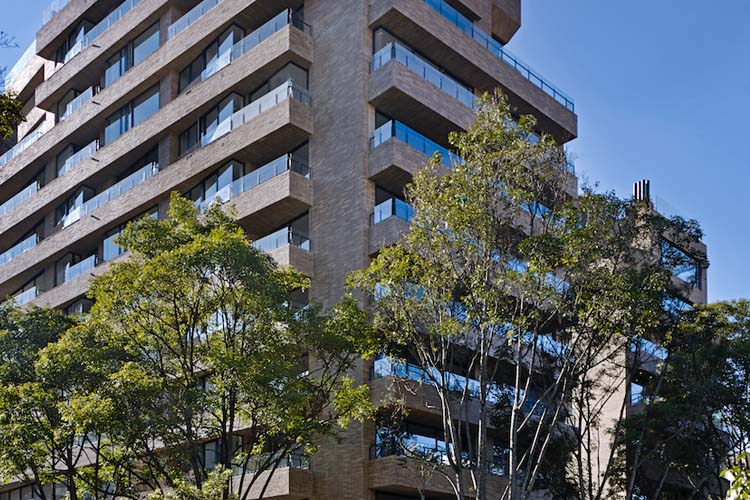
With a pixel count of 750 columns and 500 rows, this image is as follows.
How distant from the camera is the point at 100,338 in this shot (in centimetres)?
2516

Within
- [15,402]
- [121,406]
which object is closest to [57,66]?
[15,402]

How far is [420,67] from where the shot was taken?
110 ft

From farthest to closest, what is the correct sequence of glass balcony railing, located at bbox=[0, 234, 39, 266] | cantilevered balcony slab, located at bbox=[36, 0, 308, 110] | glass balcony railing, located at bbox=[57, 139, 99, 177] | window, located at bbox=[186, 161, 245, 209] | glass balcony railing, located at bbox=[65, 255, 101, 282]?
glass balcony railing, located at bbox=[0, 234, 39, 266], glass balcony railing, located at bbox=[57, 139, 99, 177], glass balcony railing, located at bbox=[65, 255, 101, 282], cantilevered balcony slab, located at bbox=[36, 0, 308, 110], window, located at bbox=[186, 161, 245, 209]

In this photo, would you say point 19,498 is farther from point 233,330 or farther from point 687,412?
point 687,412

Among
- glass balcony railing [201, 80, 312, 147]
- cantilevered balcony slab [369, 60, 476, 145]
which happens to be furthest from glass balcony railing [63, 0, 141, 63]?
cantilevered balcony slab [369, 60, 476, 145]

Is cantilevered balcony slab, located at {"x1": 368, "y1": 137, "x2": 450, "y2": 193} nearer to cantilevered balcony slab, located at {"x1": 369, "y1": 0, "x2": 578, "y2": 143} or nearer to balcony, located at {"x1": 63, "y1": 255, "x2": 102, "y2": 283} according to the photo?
cantilevered balcony slab, located at {"x1": 369, "y1": 0, "x2": 578, "y2": 143}

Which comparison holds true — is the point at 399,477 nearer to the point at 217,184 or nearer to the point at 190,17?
the point at 217,184

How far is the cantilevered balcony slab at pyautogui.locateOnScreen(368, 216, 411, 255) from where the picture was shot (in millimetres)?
30422

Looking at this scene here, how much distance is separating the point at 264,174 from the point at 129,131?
35.7 feet

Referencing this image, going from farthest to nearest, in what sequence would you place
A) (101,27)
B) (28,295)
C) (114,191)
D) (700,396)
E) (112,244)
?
1. (28,295)
2. (101,27)
3. (114,191)
4. (112,244)
5. (700,396)

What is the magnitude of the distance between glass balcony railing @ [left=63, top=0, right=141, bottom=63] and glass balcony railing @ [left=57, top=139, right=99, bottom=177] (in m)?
4.98

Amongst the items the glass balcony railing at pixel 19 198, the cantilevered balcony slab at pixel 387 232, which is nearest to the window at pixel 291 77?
the cantilevered balcony slab at pixel 387 232

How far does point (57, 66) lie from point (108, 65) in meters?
6.70

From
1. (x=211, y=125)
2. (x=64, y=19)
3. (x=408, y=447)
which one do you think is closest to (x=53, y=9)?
(x=64, y=19)
